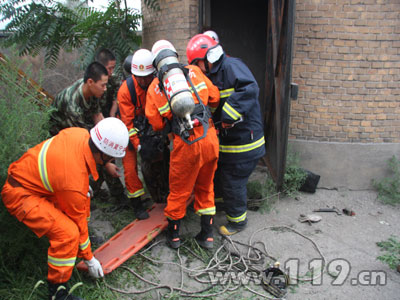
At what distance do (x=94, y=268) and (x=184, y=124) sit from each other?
4.88ft

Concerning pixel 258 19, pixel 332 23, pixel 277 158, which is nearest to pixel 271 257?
pixel 277 158

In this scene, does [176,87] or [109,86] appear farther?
[109,86]

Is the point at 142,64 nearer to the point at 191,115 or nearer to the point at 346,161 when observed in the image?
the point at 191,115

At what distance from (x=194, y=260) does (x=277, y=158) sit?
1.96 meters

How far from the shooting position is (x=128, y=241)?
3.49 metres

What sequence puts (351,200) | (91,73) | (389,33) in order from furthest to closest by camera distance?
1. (351,200)
2. (389,33)
3. (91,73)

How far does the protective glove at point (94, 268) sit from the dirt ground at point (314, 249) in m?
0.31

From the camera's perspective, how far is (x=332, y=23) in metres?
4.47

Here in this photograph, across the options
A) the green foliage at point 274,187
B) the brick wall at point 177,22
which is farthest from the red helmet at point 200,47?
the green foliage at point 274,187

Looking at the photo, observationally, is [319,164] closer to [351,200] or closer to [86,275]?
[351,200]

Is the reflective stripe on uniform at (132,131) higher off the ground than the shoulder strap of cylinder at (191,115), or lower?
lower

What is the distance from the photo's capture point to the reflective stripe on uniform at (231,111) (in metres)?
3.39

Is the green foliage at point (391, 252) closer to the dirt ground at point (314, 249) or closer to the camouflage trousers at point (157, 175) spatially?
the dirt ground at point (314, 249)

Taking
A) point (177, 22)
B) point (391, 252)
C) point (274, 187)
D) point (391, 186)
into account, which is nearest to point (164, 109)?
point (274, 187)
